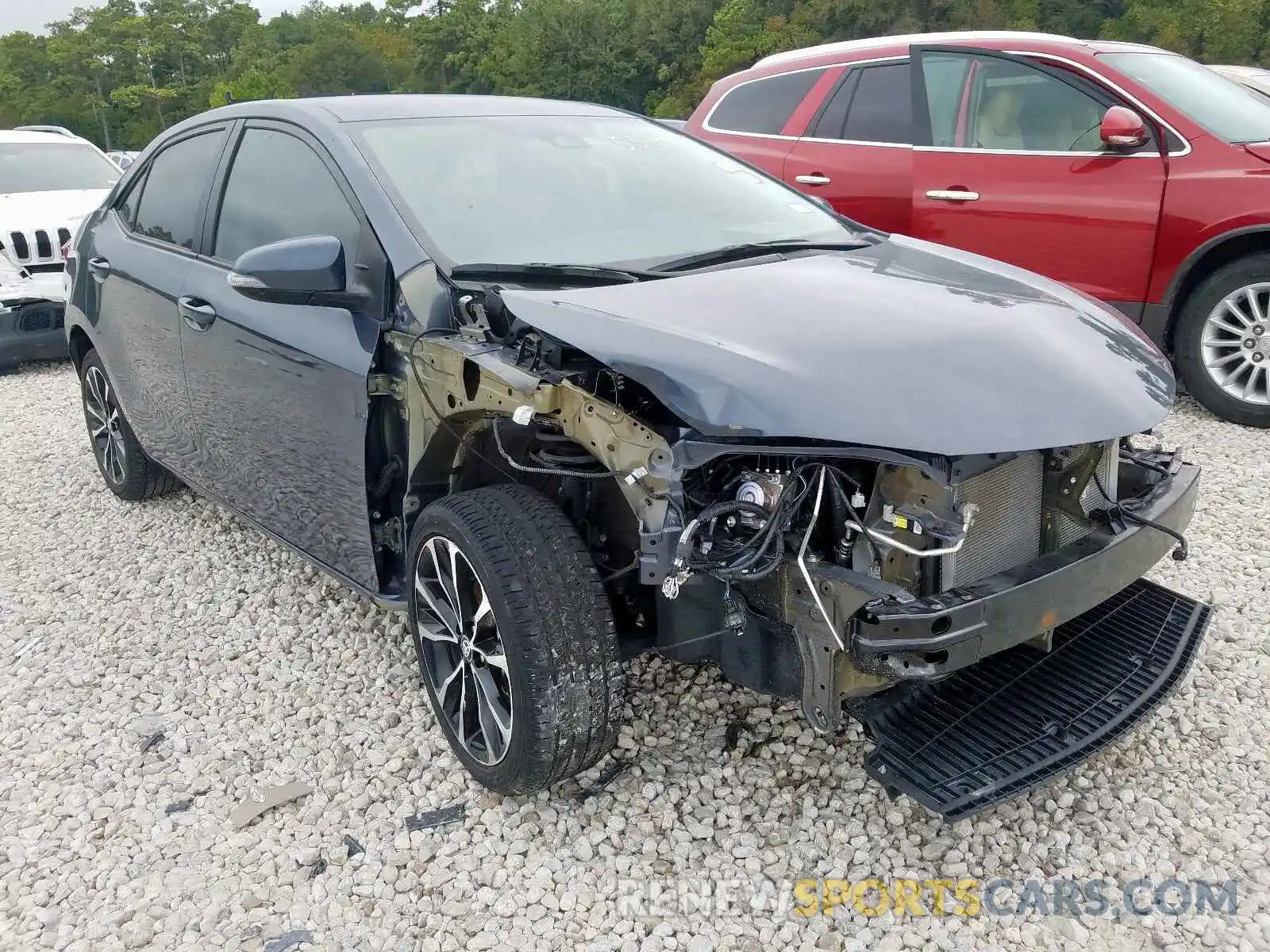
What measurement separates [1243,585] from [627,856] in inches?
97.5

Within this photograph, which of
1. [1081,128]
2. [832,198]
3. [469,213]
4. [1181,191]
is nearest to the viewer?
[469,213]

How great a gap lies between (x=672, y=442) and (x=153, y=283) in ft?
8.80

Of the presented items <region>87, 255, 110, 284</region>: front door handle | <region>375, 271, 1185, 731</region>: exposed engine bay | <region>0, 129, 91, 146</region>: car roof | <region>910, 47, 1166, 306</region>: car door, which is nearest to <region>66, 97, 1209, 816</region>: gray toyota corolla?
<region>375, 271, 1185, 731</region>: exposed engine bay

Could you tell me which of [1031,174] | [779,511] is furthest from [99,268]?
[1031,174]

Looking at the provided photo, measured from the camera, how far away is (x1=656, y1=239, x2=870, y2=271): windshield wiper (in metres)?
2.78

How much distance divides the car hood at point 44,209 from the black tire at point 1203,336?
24.4 ft

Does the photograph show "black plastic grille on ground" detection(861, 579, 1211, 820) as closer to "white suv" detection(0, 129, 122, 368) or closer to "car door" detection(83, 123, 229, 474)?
"car door" detection(83, 123, 229, 474)

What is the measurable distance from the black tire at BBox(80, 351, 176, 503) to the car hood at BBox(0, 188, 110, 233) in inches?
140

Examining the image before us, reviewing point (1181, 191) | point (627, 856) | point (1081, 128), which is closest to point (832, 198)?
point (1081, 128)

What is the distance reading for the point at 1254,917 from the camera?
2156 millimetres

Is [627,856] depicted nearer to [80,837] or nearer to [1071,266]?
[80,837]

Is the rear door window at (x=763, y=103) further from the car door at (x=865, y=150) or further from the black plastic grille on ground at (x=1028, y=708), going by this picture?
the black plastic grille on ground at (x=1028, y=708)

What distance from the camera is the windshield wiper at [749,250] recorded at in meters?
2.78

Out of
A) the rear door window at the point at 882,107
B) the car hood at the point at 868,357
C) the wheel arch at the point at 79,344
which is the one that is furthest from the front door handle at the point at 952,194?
the wheel arch at the point at 79,344
